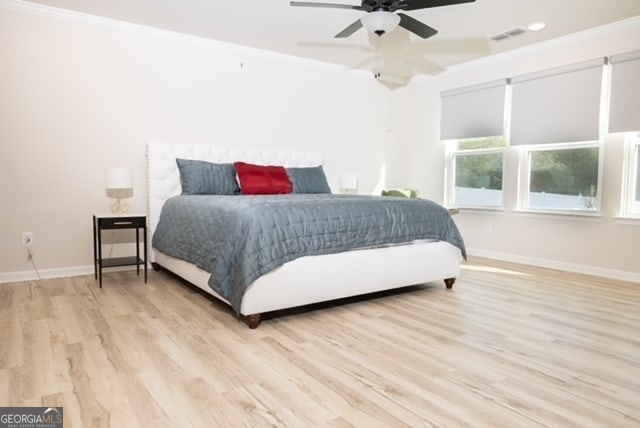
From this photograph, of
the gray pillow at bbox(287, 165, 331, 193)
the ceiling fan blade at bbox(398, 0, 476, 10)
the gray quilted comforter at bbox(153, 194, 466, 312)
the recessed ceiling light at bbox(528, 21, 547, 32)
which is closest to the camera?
the gray quilted comforter at bbox(153, 194, 466, 312)

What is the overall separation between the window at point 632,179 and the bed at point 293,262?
1.85m

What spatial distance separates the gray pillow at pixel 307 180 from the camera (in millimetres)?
4609

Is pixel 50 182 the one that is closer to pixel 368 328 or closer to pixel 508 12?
pixel 368 328

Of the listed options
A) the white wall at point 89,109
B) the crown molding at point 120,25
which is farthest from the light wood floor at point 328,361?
the crown molding at point 120,25

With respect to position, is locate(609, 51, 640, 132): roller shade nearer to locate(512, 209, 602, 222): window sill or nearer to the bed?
locate(512, 209, 602, 222): window sill

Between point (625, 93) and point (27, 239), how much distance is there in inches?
225

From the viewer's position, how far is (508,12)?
3697 mm

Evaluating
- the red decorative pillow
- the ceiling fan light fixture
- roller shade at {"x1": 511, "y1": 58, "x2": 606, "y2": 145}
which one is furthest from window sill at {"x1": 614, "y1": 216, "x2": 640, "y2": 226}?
the red decorative pillow

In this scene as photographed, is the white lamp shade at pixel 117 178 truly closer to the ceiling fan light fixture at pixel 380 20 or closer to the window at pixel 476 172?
the ceiling fan light fixture at pixel 380 20

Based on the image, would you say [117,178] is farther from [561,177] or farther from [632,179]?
[632,179]

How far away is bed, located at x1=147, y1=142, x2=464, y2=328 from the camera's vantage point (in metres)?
2.59

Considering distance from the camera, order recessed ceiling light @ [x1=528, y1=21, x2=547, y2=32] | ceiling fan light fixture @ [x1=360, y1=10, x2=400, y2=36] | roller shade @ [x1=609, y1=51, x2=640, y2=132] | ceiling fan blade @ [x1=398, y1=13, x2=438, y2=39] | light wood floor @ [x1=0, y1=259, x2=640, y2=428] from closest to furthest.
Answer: light wood floor @ [x1=0, y1=259, x2=640, y2=428] → ceiling fan light fixture @ [x1=360, y1=10, x2=400, y2=36] → ceiling fan blade @ [x1=398, y1=13, x2=438, y2=39] → roller shade @ [x1=609, y1=51, x2=640, y2=132] → recessed ceiling light @ [x1=528, y1=21, x2=547, y2=32]

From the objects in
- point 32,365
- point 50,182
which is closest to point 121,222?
point 50,182

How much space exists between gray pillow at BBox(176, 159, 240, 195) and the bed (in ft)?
0.68
